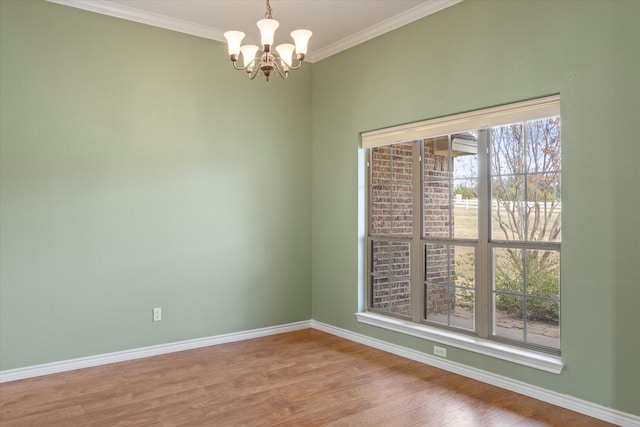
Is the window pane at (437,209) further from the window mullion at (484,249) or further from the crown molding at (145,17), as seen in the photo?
the crown molding at (145,17)

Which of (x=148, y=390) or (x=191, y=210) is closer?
(x=148, y=390)

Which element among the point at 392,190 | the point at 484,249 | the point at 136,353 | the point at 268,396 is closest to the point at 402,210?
the point at 392,190

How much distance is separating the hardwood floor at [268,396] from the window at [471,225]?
0.47 meters

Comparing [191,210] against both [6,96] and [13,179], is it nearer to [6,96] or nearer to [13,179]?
[13,179]

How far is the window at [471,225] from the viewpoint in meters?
3.18

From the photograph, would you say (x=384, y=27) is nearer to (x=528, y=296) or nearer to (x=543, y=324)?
(x=528, y=296)

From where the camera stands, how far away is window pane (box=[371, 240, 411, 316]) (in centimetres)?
423

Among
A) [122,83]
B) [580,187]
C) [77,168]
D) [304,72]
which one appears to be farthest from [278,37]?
[580,187]

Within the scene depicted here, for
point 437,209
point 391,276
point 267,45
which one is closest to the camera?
point 267,45

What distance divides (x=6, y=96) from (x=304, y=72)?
2843 mm

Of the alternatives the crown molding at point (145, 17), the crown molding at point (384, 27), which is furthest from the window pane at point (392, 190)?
the crown molding at point (145, 17)

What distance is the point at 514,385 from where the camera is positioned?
3.21 metres

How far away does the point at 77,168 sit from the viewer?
3.72 meters

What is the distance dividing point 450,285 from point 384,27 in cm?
243
